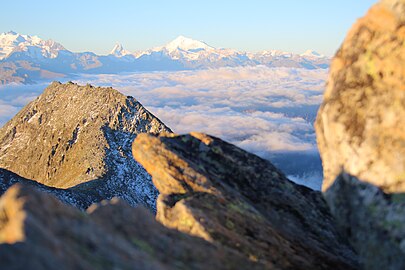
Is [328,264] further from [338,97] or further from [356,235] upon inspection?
[338,97]

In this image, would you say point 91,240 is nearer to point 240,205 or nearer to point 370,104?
point 240,205

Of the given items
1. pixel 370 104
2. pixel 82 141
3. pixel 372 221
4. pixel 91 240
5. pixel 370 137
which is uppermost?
pixel 370 104

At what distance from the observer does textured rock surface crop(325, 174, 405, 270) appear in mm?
10886

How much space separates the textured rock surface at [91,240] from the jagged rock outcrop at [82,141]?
76967mm

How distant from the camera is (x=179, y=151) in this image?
15.8 m

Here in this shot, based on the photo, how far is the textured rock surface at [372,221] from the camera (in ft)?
35.7

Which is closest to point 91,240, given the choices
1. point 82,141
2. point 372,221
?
point 372,221

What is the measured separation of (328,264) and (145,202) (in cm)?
8760

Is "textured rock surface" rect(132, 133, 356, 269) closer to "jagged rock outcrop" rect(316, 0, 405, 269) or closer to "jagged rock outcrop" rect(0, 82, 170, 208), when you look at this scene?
"jagged rock outcrop" rect(316, 0, 405, 269)

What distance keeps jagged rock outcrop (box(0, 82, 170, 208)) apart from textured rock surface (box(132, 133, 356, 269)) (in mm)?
71974

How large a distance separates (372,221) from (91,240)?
29.4ft

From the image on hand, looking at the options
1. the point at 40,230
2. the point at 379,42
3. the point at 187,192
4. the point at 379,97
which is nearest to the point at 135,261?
the point at 40,230

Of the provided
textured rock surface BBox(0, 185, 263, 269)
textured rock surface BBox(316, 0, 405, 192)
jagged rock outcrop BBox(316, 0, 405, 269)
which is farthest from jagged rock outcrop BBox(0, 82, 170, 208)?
textured rock surface BBox(0, 185, 263, 269)

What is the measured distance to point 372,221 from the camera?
39.4 feet
